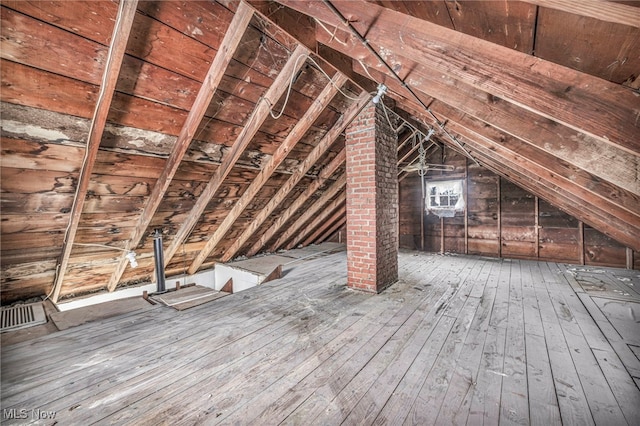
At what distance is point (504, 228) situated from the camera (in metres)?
5.22

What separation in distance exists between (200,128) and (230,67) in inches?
25.2

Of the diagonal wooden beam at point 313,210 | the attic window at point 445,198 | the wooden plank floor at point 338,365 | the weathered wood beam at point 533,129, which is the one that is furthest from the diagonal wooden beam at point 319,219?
the weathered wood beam at point 533,129

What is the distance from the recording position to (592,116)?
824mm

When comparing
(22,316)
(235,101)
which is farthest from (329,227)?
(22,316)

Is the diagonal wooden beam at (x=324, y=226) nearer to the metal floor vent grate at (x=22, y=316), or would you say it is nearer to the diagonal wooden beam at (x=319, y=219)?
the diagonal wooden beam at (x=319, y=219)

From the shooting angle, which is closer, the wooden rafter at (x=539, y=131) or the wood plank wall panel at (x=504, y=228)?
the wooden rafter at (x=539, y=131)

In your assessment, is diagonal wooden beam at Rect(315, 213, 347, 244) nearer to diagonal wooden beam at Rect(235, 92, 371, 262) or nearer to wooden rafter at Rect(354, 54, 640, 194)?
diagonal wooden beam at Rect(235, 92, 371, 262)

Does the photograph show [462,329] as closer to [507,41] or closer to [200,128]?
[507,41]

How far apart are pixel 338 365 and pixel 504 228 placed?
208 inches

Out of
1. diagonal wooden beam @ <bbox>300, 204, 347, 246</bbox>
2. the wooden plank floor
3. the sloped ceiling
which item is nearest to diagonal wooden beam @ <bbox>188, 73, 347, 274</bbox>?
the sloped ceiling

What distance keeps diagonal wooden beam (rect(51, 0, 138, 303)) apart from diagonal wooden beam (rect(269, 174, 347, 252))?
3.33m

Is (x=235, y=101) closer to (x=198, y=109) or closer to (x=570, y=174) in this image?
(x=198, y=109)

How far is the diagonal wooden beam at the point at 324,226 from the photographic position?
572 cm

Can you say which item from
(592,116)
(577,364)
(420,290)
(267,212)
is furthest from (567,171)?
→ (267,212)
